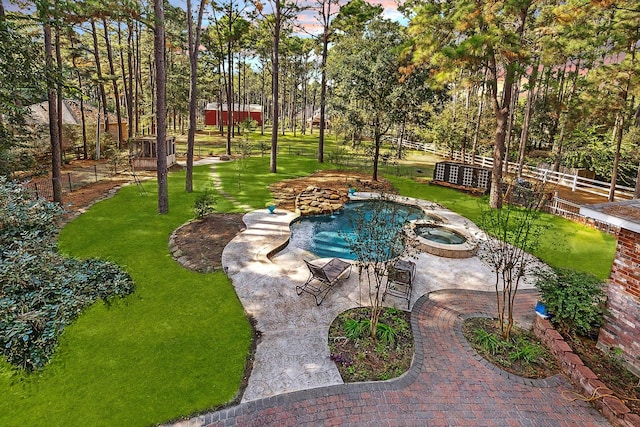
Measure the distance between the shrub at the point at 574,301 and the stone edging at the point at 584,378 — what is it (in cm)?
35

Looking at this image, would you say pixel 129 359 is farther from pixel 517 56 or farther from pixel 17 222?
pixel 517 56

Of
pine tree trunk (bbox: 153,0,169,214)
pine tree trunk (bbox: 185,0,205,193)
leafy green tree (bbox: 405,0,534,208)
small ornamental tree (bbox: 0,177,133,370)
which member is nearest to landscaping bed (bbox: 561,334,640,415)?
small ornamental tree (bbox: 0,177,133,370)

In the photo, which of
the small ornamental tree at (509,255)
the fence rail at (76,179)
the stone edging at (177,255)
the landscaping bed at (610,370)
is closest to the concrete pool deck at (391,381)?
the small ornamental tree at (509,255)

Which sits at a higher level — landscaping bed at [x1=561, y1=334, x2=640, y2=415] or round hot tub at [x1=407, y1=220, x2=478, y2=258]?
round hot tub at [x1=407, y1=220, x2=478, y2=258]

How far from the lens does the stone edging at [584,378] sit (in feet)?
15.5

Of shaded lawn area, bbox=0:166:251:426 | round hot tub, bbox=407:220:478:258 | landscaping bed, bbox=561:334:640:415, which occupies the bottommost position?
shaded lawn area, bbox=0:166:251:426

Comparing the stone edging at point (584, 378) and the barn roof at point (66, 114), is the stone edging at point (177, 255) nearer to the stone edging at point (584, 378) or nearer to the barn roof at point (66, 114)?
the stone edging at point (584, 378)

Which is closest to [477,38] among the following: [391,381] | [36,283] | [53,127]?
[391,381]

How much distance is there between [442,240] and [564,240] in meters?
4.30

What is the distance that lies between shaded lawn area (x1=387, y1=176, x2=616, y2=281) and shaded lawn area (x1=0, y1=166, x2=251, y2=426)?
709 cm

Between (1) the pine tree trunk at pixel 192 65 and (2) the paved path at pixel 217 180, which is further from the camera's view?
(1) the pine tree trunk at pixel 192 65

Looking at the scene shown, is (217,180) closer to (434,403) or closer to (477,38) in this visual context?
(477,38)

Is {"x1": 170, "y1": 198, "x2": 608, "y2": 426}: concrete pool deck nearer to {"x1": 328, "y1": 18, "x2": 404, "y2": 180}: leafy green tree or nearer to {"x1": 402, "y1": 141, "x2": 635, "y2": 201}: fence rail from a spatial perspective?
{"x1": 402, "y1": 141, "x2": 635, "y2": 201}: fence rail

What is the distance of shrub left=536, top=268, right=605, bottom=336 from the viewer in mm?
6253
